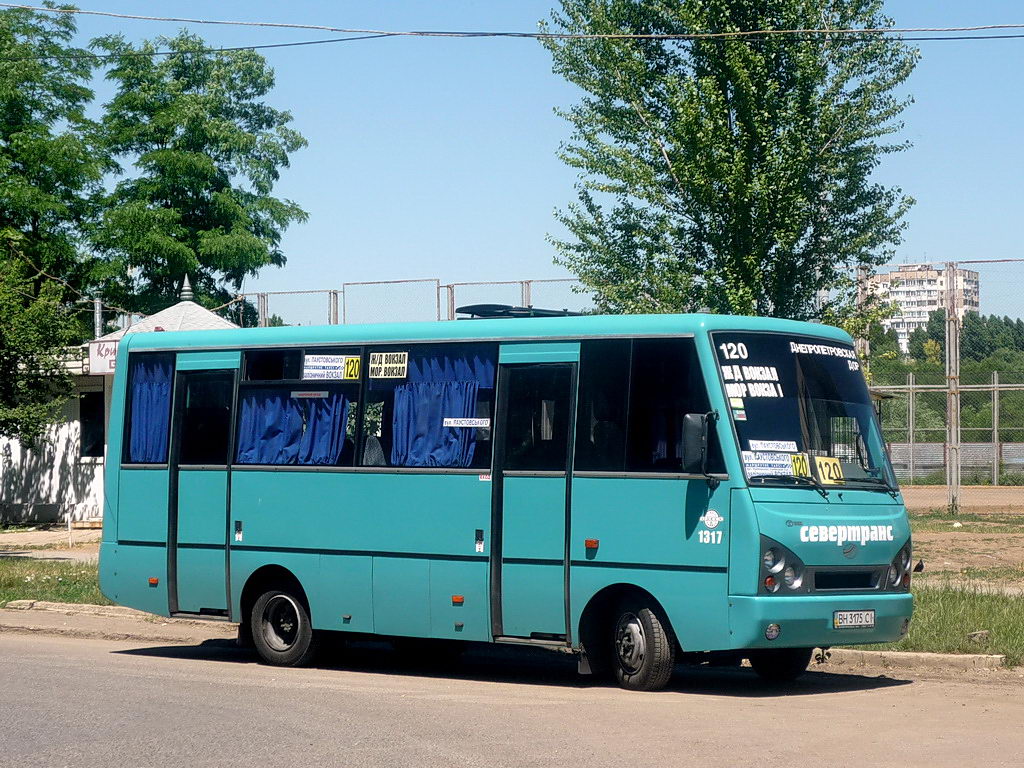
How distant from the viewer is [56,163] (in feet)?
148

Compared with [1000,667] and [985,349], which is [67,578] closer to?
[1000,667]

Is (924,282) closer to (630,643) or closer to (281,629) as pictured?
(281,629)

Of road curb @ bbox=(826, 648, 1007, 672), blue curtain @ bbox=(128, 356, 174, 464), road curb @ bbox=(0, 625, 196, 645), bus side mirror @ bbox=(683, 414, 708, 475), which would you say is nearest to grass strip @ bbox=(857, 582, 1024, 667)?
road curb @ bbox=(826, 648, 1007, 672)

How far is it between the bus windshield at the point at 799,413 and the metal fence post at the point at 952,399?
65.3 feet

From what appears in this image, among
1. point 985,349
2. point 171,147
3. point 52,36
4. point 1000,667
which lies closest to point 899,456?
point 985,349

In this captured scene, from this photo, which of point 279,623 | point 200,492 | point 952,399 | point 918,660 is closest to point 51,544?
point 200,492

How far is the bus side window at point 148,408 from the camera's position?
14.7 meters

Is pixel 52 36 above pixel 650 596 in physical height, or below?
above

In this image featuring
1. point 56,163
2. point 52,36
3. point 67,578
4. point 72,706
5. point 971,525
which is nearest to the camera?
point 72,706

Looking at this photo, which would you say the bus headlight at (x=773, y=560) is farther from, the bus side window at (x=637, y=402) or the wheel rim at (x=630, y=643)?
the wheel rim at (x=630, y=643)

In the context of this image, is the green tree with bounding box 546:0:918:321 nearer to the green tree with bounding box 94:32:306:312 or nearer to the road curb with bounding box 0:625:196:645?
the road curb with bounding box 0:625:196:645

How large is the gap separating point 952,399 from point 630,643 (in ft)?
71.4

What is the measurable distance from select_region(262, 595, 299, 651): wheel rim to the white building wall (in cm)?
2027

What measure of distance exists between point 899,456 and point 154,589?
116ft
